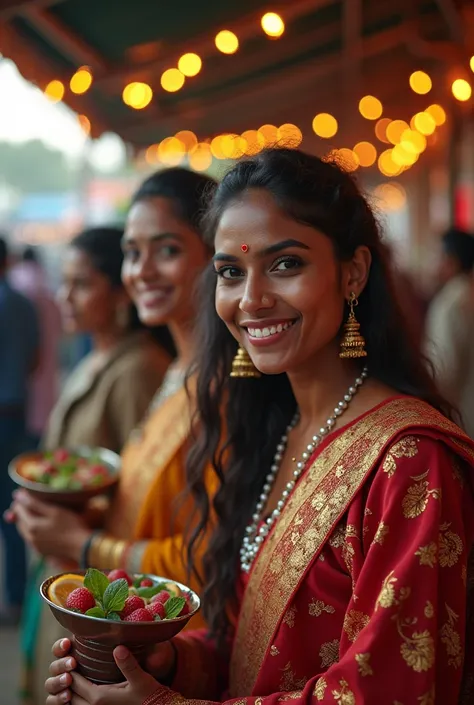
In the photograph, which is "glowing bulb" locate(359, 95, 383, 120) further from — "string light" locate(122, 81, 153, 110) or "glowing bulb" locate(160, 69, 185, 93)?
"string light" locate(122, 81, 153, 110)

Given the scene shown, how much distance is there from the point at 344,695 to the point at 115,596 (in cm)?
42

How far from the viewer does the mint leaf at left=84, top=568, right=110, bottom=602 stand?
4.66ft

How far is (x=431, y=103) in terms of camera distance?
288 inches

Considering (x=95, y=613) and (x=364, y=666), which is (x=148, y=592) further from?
(x=364, y=666)

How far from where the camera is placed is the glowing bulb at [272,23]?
4.31 metres

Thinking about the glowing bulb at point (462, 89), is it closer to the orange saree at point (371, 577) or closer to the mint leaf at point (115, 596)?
the orange saree at point (371, 577)

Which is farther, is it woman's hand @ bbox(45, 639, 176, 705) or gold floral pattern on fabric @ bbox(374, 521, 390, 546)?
woman's hand @ bbox(45, 639, 176, 705)

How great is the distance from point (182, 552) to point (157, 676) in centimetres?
36

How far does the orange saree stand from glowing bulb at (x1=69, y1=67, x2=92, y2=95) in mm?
3847

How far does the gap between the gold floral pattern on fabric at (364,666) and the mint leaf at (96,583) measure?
0.47m

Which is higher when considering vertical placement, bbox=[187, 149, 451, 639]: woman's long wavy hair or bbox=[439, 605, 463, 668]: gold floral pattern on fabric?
bbox=[187, 149, 451, 639]: woman's long wavy hair

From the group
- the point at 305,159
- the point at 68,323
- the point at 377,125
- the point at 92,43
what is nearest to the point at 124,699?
the point at 305,159

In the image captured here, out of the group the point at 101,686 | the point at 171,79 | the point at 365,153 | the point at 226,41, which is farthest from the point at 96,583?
the point at 365,153

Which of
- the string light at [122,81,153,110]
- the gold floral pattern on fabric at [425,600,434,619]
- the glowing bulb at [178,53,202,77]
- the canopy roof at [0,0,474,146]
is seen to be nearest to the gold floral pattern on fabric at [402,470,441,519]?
the gold floral pattern on fabric at [425,600,434,619]
